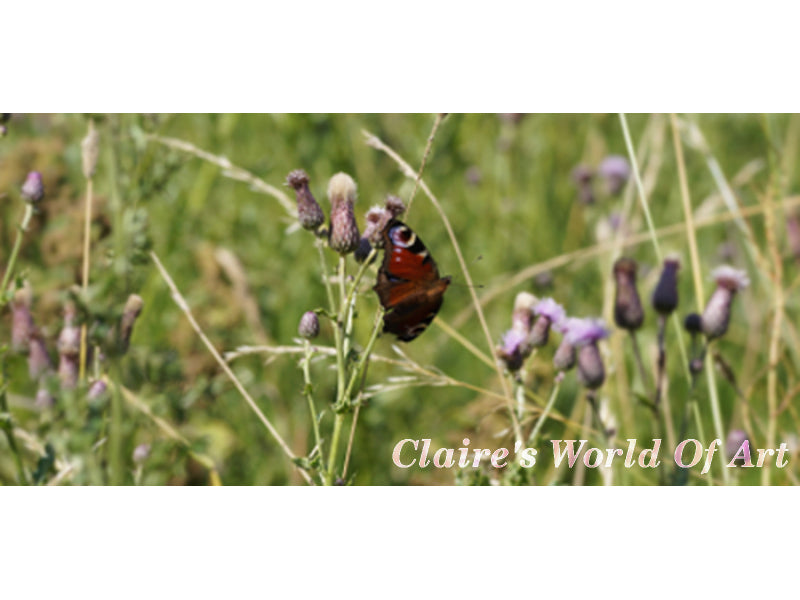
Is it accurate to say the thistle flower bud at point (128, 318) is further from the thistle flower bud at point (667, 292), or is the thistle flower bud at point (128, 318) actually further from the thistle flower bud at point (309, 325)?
the thistle flower bud at point (667, 292)

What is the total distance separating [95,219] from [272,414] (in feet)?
2.77

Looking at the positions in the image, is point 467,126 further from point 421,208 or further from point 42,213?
point 42,213

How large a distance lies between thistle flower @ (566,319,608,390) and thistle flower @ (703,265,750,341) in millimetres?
262

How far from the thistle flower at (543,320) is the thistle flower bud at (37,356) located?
121 cm

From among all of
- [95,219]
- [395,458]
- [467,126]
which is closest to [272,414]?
[395,458]

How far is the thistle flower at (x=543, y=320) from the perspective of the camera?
2092 millimetres

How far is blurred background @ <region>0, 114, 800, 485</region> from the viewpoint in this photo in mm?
2457

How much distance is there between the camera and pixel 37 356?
215cm

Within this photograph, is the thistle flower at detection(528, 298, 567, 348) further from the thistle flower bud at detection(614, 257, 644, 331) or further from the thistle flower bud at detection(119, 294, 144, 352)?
the thistle flower bud at detection(119, 294, 144, 352)

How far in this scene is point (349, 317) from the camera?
1793 millimetres

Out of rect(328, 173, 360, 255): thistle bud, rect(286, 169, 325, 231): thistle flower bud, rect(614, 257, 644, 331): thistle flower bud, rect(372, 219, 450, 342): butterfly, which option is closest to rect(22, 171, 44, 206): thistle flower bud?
rect(286, 169, 325, 231): thistle flower bud

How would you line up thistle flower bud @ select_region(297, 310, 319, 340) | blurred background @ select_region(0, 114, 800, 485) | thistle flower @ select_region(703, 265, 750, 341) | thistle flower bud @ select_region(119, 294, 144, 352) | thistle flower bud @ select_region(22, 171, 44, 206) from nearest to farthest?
1. thistle flower bud @ select_region(297, 310, 319, 340)
2. thistle flower bud @ select_region(119, 294, 144, 352)
3. thistle flower bud @ select_region(22, 171, 44, 206)
4. thistle flower @ select_region(703, 265, 750, 341)
5. blurred background @ select_region(0, 114, 800, 485)

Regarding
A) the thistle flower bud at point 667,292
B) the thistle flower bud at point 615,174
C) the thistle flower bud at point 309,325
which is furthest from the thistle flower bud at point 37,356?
the thistle flower bud at point 615,174

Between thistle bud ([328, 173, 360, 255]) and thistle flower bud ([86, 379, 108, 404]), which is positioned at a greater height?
thistle bud ([328, 173, 360, 255])
